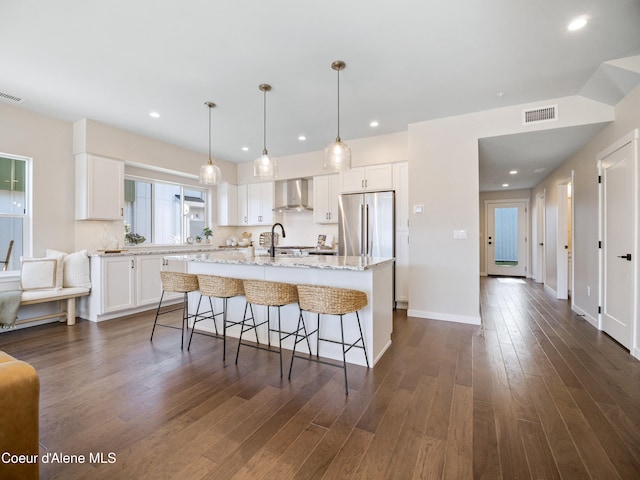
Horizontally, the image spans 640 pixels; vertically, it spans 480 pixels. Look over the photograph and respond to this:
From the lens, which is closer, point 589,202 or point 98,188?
point 589,202

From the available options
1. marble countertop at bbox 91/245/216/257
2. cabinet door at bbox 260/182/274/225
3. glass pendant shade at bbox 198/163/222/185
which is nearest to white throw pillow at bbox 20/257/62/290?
marble countertop at bbox 91/245/216/257

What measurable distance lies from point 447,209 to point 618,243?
67.3 inches

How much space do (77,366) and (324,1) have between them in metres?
3.51

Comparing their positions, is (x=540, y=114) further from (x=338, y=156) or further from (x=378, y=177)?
(x=338, y=156)

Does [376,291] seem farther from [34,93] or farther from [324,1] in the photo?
[34,93]

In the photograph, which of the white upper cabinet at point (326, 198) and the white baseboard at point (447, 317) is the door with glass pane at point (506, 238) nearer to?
the white baseboard at point (447, 317)

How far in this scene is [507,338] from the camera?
322 cm

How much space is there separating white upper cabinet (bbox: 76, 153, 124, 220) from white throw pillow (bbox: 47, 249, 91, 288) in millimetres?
554

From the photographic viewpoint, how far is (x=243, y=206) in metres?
6.35

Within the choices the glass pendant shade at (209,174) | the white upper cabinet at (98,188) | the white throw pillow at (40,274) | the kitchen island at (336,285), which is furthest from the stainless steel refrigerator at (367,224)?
the white throw pillow at (40,274)

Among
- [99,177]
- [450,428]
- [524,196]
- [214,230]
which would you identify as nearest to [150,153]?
[99,177]

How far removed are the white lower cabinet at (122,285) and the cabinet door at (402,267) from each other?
3665 mm

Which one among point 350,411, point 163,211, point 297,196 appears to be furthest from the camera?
point 297,196

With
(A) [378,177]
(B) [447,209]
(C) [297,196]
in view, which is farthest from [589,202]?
(C) [297,196]
